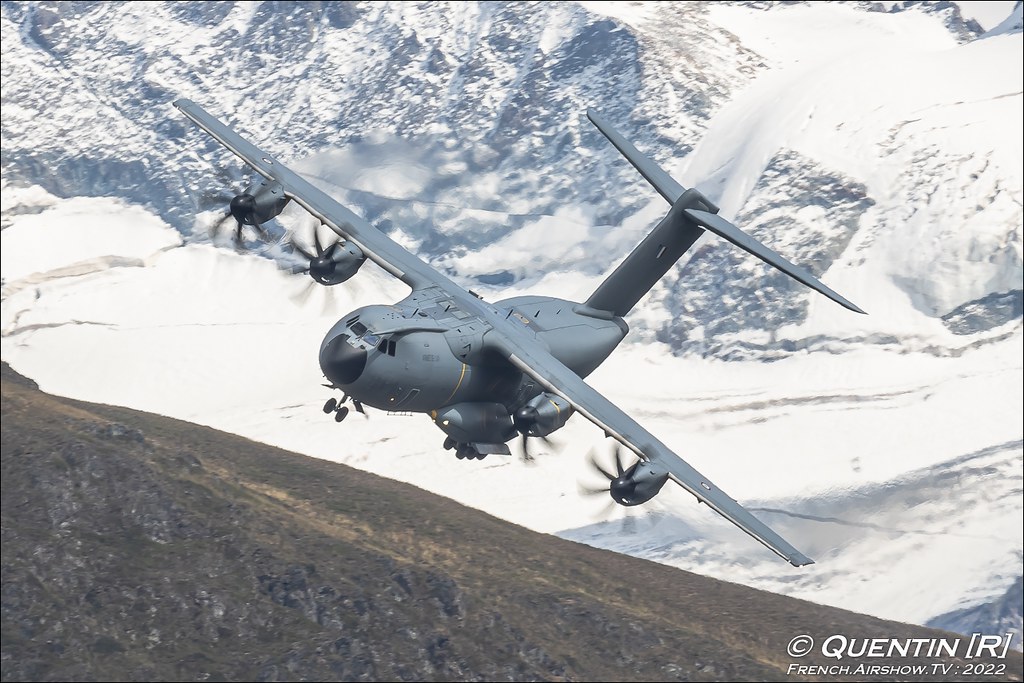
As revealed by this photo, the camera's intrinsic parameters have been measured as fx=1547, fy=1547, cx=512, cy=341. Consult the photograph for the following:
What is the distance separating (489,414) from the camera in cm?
6122

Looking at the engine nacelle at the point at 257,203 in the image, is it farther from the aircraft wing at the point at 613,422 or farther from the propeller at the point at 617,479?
the propeller at the point at 617,479

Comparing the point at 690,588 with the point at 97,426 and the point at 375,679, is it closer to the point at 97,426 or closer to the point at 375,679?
the point at 375,679

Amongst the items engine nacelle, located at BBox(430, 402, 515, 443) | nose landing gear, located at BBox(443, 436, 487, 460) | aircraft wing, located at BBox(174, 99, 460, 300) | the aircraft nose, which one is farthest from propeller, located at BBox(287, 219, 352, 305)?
nose landing gear, located at BBox(443, 436, 487, 460)

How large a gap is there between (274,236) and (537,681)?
105 metres

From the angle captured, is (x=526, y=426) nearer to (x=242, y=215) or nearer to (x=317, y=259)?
(x=317, y=259)

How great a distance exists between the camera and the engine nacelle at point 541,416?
2307 inches

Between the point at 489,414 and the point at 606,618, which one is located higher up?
the point at 489,414

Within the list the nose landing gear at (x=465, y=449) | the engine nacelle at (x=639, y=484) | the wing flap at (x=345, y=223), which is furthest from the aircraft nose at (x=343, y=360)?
the engine nacelle at (x=639, y=484)

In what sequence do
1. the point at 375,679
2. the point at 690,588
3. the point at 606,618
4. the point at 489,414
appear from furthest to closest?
1. the point at 690,588
2. the point at 606,618
3. the point at 375,679
4. the point at 489,414

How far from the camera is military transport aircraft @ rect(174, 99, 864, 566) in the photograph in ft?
187

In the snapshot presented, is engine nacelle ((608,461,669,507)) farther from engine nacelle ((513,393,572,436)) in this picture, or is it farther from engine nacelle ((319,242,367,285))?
engine nacelle ((319,242,367,285))

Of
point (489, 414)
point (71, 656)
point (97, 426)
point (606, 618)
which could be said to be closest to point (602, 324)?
point (489, 414)

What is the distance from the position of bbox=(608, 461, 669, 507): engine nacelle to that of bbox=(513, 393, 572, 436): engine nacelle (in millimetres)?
3291

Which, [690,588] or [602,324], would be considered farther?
[690,588]
